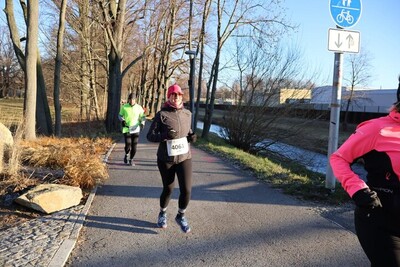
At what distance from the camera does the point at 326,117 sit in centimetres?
1866

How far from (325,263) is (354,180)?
2.10m

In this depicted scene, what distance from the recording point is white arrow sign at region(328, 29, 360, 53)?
22.4 feet

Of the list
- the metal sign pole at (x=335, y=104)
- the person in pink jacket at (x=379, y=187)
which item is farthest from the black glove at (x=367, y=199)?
the metal sign pole at (x=335, y=104)

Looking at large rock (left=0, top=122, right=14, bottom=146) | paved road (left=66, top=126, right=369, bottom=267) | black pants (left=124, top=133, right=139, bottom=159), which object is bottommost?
paved road (left=66, top=126, right=369, bottom=267)

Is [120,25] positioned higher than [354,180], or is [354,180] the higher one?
[120,25]

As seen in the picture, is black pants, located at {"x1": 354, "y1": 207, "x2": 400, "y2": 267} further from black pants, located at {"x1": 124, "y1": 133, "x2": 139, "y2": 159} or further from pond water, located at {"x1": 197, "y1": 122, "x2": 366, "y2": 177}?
pond water, located at {"x1": 197, "y1": 122, "x2": 366, "y2": 177}

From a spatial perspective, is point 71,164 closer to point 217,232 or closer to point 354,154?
point 217,232

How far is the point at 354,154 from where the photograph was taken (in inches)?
103

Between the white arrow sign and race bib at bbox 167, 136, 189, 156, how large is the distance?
3.48 metres

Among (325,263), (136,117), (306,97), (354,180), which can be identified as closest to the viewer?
(354,180)

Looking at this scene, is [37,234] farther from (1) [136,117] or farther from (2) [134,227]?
(1) [136,117]

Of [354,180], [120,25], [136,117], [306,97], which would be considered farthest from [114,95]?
[354,180]

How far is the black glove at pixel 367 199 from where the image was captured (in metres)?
2.40

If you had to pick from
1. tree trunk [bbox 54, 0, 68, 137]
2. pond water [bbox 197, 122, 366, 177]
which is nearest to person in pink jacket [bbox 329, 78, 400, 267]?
pond water [bbox 197, 122, 366, 177]
